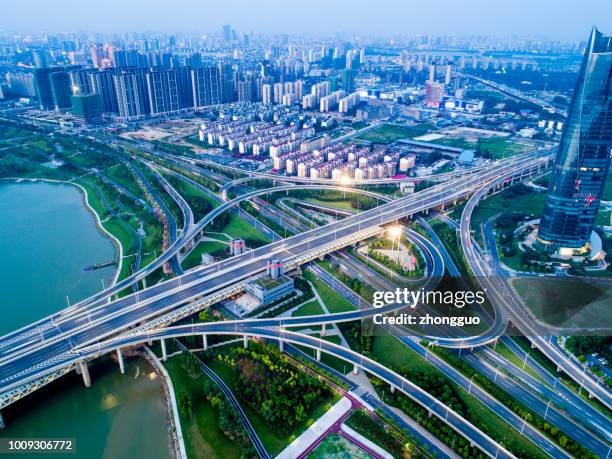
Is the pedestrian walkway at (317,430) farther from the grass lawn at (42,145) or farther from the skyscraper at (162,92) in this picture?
the skyscraper at (162,92)

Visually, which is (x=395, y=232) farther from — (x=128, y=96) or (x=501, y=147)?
(x=128, y=96)

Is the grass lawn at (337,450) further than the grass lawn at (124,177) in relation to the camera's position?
No

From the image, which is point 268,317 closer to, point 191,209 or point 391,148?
point 191,209

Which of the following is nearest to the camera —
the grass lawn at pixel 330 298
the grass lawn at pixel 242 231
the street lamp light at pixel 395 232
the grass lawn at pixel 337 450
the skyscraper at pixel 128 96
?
the grass lawn at pixel 337 450

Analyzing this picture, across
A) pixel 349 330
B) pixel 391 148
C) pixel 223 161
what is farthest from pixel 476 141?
pixel 349 330

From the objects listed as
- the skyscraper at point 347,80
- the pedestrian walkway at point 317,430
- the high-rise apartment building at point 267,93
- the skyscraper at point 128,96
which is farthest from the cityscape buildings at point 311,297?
the skyscraper at point 347,80

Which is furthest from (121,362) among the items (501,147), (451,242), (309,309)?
(501,147)
